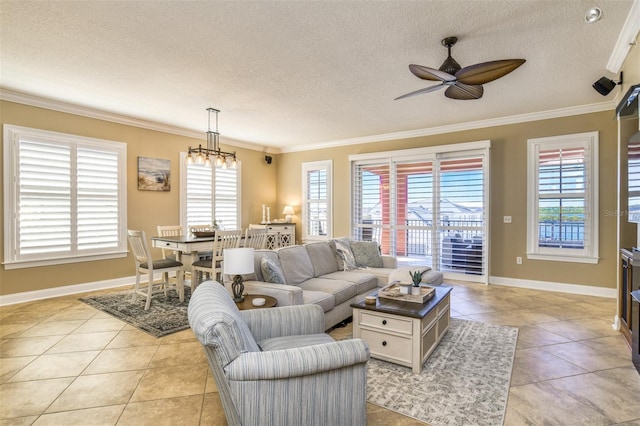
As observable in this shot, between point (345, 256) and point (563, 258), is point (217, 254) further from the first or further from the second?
point (563, 258)

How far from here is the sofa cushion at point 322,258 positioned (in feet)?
13.5

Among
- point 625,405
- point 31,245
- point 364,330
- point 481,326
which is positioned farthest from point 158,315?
point 625,405

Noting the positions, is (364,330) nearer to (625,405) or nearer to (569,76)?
(625,405)

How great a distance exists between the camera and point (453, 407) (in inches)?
83.3

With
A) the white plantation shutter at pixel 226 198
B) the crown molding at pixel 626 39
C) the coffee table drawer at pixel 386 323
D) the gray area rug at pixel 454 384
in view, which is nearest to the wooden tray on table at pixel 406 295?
the coffee table drawer at pixel 386 323

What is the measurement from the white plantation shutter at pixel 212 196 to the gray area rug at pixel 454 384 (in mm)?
4589

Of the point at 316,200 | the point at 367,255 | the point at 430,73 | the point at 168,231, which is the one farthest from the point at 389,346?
the point at 316,200

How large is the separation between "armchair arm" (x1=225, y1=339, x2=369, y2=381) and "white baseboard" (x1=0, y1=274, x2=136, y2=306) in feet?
15.7

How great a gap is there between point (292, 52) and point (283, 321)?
8.18 feet

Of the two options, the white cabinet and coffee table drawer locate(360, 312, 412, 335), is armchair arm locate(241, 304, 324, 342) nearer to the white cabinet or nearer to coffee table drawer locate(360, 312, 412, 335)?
coffee table drawer locate(360, 312, 412, 335)

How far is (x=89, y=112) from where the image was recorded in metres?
5.02

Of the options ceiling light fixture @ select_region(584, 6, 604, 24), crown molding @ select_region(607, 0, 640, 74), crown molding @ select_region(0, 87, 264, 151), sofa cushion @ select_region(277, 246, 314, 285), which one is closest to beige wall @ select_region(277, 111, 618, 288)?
crown molding @ select_region(607, 0, 640, 74)

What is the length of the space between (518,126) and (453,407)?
4.88 m

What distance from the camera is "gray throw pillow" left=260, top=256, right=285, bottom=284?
3.21 m
